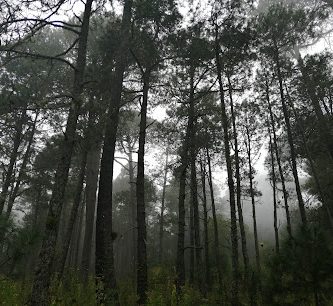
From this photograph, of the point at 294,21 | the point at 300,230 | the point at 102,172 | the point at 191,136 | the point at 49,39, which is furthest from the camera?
the point at 49,39

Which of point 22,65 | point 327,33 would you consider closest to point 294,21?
point 327,33

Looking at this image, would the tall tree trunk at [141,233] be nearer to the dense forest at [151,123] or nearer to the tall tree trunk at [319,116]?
the dense forest at [151,123]

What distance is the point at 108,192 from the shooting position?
8.77 m

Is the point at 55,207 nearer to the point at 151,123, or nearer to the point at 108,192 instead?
the point at 108,192

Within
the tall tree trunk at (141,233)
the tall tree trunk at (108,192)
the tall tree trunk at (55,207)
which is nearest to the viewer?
the tall tree trunk at (55,207)

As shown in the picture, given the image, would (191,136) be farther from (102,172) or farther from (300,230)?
(300,230)

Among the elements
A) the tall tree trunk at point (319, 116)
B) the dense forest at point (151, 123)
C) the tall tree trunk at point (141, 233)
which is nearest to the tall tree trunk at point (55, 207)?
the dense forest at point (151, 123)

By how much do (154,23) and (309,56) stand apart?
7847 mm

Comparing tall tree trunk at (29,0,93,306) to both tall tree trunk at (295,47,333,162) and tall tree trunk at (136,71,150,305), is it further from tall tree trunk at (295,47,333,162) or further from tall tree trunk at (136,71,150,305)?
tall tree trunk at (295,47,333,162)

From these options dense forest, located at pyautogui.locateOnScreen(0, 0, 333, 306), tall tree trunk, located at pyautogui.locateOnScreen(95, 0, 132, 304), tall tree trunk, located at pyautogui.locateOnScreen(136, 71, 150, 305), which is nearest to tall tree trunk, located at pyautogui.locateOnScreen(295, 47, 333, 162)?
dense forest, located at pyautogui.locateOnScreen(0, 0, 333, 306)

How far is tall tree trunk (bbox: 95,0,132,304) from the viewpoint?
7.98m

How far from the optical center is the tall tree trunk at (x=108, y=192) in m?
7.98

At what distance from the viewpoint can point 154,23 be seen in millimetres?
10266

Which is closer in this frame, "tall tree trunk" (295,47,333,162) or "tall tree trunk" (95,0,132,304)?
"tall tree trunk" (95,0,132,304)
